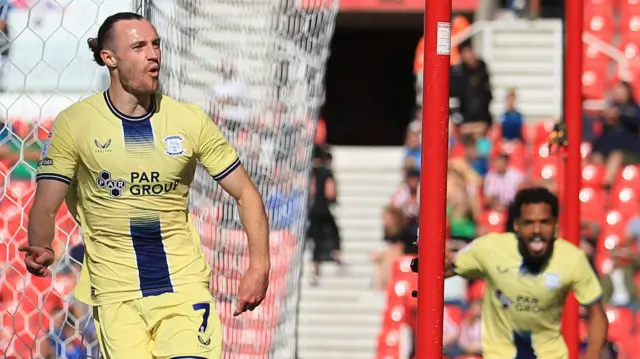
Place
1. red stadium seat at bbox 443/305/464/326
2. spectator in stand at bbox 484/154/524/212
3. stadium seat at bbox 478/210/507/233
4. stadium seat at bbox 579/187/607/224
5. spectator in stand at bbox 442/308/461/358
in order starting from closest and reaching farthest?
spectator in stand at bbox 442/308/461/358 < red stadium seat at bbox 443/305/464/326 < stadium seat at bbox 478/210/507/233 < spectator in stand at bbox 484/154/524/212 < stadium seat at bbox 579/187/607/224

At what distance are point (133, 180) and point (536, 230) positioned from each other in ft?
6.91

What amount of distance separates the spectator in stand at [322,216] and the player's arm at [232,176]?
26.8 ft

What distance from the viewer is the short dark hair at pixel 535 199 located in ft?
18.6

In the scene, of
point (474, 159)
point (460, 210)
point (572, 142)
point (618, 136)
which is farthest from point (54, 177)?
point (618, 136)

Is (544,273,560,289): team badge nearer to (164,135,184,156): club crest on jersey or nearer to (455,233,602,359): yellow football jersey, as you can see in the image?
(455,233,602,359): yellow football jersey

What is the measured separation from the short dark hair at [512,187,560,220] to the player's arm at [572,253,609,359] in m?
0.28

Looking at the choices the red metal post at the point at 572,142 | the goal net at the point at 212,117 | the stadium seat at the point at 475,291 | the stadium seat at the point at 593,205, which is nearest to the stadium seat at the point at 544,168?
the stadium seat at the point at 593,205

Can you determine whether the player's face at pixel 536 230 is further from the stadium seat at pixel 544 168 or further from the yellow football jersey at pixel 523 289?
the stadium seat at pixel 544 168

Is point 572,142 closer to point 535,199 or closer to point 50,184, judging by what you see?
point 535,199

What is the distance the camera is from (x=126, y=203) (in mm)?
4391

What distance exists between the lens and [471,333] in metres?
9.69

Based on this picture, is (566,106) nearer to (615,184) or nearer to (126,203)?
(126,203)

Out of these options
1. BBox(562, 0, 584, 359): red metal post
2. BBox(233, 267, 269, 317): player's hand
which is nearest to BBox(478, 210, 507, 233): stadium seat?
BBox(562, 0, 584, 359): red metal post

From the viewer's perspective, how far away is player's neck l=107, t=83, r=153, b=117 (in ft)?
14.5
